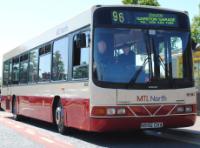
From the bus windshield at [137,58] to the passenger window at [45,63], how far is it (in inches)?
163

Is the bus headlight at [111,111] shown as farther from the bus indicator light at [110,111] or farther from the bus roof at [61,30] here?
the bus roof at [61,30]

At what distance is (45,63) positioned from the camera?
52.4ft

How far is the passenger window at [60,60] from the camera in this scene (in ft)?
45.3

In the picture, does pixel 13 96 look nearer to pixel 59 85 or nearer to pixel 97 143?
pixel 59 85

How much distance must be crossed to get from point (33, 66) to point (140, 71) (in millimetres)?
7044

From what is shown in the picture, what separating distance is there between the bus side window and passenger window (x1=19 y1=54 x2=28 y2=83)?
6.20 meters

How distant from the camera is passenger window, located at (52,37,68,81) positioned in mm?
13818

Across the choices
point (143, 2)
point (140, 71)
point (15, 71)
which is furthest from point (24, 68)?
A: point (143, 2)

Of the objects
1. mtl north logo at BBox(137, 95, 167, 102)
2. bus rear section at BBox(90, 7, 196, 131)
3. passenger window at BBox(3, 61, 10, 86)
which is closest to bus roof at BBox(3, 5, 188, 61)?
bus rear section at BBox(90, 7, 196, 131)

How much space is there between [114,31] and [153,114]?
6.56 feet

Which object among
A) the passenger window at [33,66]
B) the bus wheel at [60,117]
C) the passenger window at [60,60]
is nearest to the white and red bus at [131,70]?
the passenger window at [60,60]

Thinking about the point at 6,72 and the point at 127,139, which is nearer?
the point at 127,139

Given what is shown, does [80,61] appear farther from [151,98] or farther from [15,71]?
[15,71]

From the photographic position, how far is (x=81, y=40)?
12.2m
